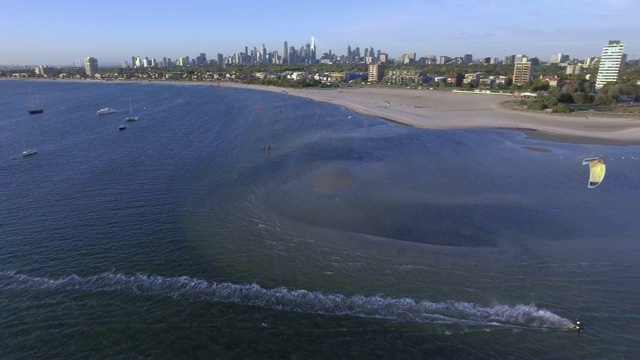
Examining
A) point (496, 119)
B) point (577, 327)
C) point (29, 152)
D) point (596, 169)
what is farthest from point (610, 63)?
point (29, 152)

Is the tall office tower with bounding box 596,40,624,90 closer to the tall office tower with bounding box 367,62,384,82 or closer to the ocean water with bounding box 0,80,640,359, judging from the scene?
the tall office tower with bounding box 367,62,384,82

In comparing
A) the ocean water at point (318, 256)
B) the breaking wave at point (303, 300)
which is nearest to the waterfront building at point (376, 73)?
the ocean water at point (318, 256)

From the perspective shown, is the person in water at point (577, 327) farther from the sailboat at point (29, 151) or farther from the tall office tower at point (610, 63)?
the tall office tower at point (610, 63)

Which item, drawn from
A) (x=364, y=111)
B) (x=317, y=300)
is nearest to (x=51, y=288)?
(x=317, y=300)

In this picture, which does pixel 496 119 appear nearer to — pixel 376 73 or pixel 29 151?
pixel 29 151

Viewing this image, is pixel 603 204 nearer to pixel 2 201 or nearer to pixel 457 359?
pixel 457 359

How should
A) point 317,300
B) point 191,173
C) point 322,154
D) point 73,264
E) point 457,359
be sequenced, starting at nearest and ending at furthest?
point 457,359
point 317,300
point 73,264
point 191,173
point 322,154

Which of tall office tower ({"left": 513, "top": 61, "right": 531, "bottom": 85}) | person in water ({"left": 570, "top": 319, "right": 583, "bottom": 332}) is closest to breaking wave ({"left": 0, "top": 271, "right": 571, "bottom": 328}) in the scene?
person in water ({"left": 570, "top": 319, "right": 583, "bottom": 332})
